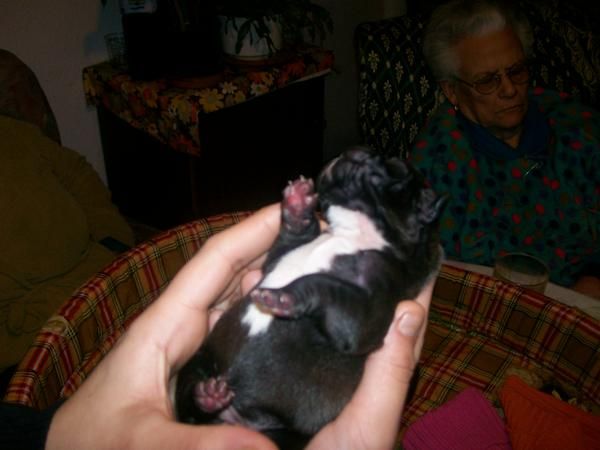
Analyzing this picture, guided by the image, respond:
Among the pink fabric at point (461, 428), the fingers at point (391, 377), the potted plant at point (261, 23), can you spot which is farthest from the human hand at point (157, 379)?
the potted plant at point (261, 23)

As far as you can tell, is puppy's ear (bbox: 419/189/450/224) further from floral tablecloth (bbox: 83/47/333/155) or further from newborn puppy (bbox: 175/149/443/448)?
floral tablecloth (bbox: 83/47/333/155)

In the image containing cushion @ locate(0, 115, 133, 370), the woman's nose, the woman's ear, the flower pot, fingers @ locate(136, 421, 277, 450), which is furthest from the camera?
the flower pot

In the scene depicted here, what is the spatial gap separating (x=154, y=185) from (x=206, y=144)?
1.73 ft

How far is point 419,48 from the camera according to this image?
9.21 ft

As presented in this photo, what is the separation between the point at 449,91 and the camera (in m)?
2.43

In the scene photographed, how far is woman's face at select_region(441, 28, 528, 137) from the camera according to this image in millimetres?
2150

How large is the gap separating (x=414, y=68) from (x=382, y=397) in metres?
2.18

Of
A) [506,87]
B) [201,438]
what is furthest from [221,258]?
[506,87]

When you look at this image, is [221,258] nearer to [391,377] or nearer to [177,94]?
[391,377]

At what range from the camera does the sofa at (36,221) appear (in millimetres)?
1993

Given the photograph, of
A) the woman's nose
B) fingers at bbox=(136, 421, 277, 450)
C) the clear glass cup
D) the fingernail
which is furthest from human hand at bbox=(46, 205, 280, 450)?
the woman's nose

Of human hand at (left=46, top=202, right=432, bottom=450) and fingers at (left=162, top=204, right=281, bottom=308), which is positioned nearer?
human hand at (left=46, top=202, right=432, bottom=450)

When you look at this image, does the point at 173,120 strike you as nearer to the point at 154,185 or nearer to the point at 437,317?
the point at 154,185

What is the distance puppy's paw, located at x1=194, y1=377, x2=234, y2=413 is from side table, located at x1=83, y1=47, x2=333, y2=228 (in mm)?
1815
